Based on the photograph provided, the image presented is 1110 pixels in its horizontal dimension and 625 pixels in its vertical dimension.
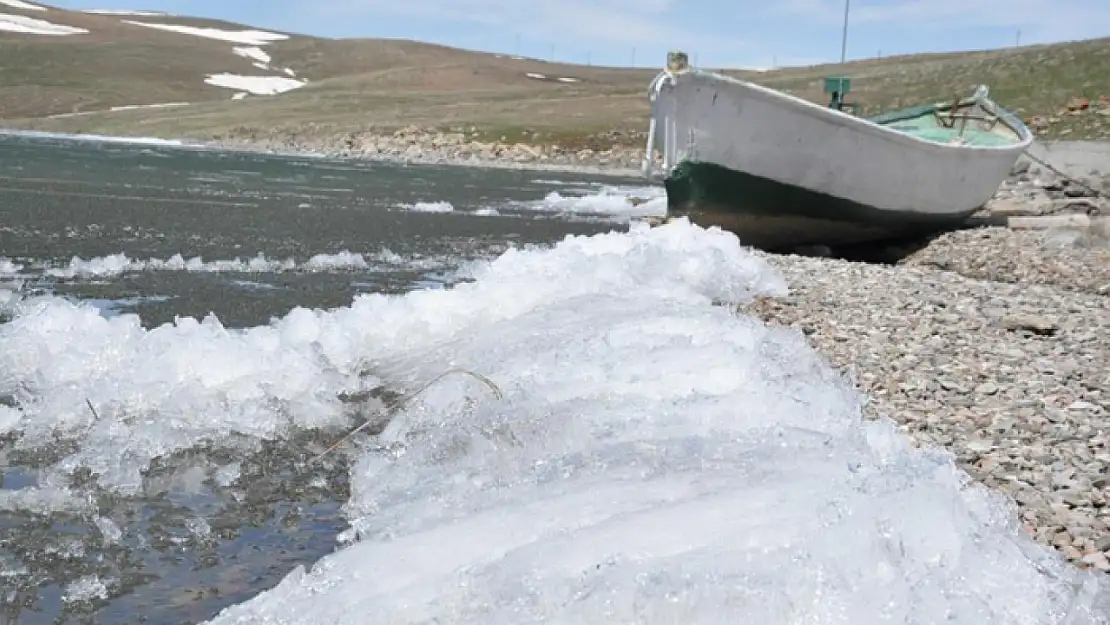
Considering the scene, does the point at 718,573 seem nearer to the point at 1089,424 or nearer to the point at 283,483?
the point at 283,483

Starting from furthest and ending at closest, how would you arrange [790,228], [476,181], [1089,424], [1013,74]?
[1013,74]
[476,181]
[790,228]
[1089,424]

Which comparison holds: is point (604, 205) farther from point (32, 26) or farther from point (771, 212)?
point (32, 26)

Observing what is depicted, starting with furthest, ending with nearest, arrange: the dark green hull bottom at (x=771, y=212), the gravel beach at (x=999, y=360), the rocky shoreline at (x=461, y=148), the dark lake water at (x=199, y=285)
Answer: the rocky shoreline at (x=461, y=148)
the dark green hull bottom at (x=771, y=212)
the gravel beach at (x=999, y=360)
the dark lake water at (x=199, y=285)

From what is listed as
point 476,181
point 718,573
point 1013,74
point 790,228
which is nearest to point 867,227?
point 790,228

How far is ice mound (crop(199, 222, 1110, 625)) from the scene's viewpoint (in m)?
3.75

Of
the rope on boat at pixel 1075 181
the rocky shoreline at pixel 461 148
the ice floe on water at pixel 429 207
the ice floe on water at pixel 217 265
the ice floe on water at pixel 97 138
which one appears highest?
the rope on boat at pixel 1075 181

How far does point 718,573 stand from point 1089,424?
313 cm

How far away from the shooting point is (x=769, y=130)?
591 inches

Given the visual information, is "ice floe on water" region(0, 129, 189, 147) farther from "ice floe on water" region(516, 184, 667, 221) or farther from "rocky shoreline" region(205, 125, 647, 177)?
"ice floe on water" region(516, 184, 667, 221)

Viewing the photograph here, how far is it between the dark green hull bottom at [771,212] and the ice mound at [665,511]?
306 inches

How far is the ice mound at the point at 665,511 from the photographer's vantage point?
3752mm

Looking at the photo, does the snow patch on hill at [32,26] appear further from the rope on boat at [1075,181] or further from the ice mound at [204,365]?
the ice mound at [204,365]

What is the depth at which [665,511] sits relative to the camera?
4445 mm

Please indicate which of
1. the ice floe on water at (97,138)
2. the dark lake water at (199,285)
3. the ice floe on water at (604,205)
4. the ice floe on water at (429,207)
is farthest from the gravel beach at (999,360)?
the ice floe on water at (97,138)
